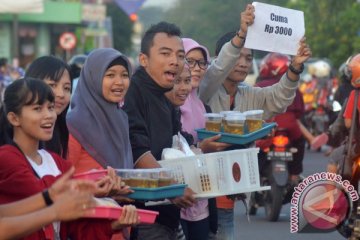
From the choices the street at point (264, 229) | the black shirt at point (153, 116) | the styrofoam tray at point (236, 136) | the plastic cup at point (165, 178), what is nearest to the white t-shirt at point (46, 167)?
the plastic cup at point (165, 178)

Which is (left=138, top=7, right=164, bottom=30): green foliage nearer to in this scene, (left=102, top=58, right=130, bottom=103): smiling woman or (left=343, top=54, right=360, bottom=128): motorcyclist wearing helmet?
(left=102, top=58, right=130, bottom=103): smiling woman

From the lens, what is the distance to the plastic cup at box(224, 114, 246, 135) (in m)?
6.70

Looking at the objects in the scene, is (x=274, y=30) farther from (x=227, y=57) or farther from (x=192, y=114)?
(x=192, y=114)

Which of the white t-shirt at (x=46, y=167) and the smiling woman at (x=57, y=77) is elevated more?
the smiling woman at (x=57, y=77)

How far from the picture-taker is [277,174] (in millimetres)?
12555

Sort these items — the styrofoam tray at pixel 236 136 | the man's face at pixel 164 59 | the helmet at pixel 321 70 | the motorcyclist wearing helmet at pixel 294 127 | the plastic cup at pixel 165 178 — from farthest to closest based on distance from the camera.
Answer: the helmet at pixel 321 70 → the motorcyclist wearing helmet at pixel 294 127 → the styrofoam tray at pixel 236 136 → the man's face at pixel 164 59 → the plastic cup at pixel 165 178

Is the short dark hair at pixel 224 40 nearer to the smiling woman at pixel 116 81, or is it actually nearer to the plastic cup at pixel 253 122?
the plastic cup at pixel 253 122

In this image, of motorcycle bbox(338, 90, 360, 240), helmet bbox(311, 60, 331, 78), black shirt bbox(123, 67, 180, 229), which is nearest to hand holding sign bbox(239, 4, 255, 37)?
black shirt bbox(123, 67, 180, 229)

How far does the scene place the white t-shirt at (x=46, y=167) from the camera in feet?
16.8

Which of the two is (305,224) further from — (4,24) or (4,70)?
(4,24)

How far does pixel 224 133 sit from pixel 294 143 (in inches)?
261

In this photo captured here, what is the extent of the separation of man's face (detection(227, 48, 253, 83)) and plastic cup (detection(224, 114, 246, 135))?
2.74 feet

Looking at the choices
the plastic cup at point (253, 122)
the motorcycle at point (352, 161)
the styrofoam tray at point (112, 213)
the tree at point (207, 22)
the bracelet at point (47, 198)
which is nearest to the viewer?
the bracelet at point (47, 198)

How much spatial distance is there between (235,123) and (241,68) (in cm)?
94
